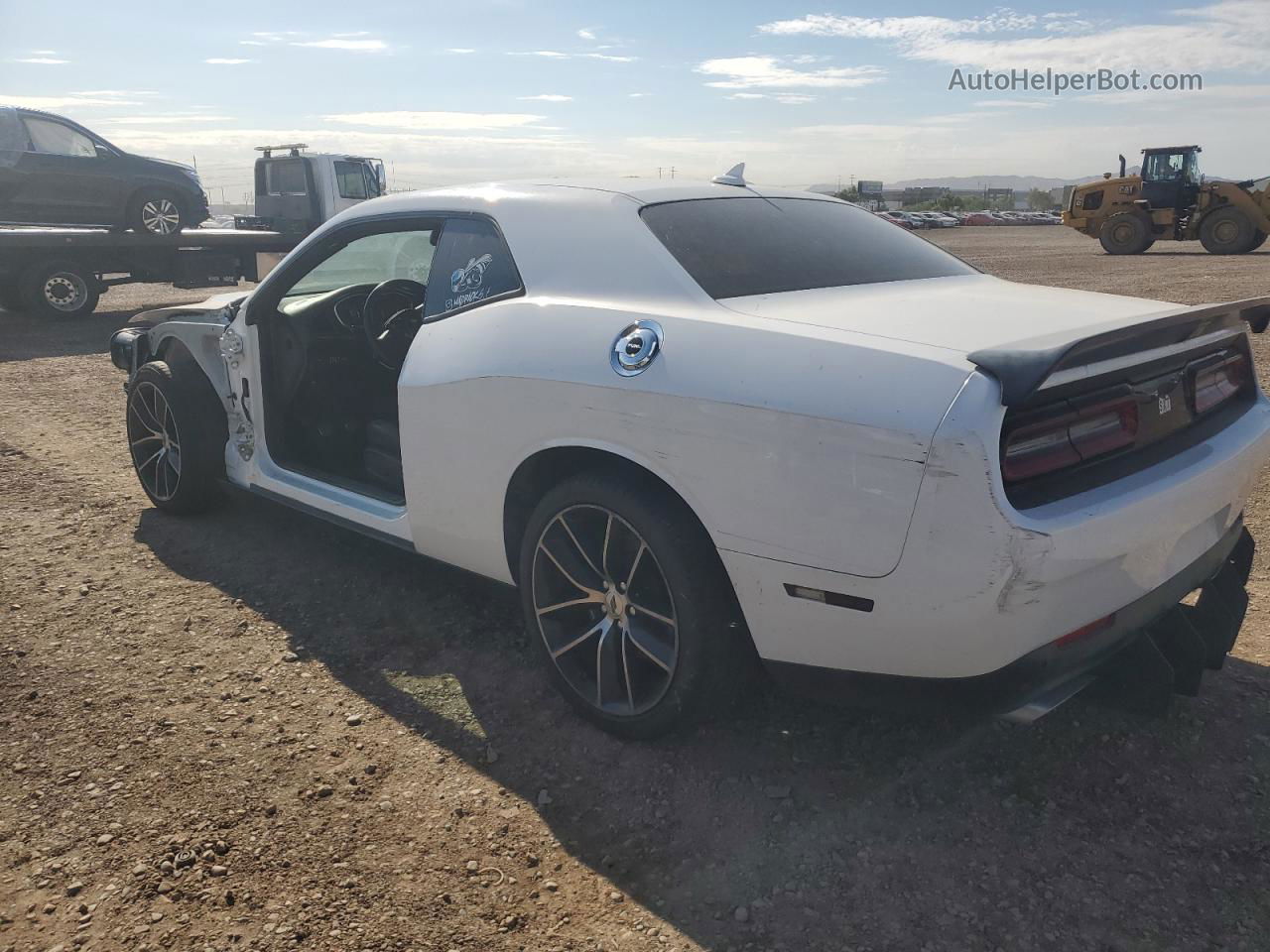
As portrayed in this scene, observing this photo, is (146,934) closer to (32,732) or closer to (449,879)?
(449,879)

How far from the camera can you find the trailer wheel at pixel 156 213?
533 inches

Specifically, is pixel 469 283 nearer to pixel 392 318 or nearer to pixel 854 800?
pixel 392 318

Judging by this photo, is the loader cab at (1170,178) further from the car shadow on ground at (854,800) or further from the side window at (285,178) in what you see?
the car shadow on ground at (854,800)

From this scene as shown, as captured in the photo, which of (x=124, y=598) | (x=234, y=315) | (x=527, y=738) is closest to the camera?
(x=527, y=738)

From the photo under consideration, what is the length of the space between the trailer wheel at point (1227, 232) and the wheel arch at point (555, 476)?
24544mm

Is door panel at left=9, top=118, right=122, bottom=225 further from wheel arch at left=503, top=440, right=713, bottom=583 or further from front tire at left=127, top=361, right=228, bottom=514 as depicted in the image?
wheel arch at left=503, top=440, right=713, bottom=583

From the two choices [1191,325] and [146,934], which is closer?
[146,934]

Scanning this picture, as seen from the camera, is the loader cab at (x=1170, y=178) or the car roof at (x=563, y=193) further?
the loader cab at (x=1170, y=178)

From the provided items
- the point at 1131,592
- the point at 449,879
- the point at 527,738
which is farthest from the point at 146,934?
the point at 1131,592

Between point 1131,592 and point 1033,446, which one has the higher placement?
point 1033,446

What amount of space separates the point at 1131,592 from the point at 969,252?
1091 inches

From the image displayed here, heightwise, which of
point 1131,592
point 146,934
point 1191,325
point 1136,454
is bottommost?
point 146,934

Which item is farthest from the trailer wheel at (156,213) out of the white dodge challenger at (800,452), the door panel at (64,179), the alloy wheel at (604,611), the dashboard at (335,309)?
the alloy wheel at (604,611)

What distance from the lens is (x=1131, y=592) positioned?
229 centimetres
